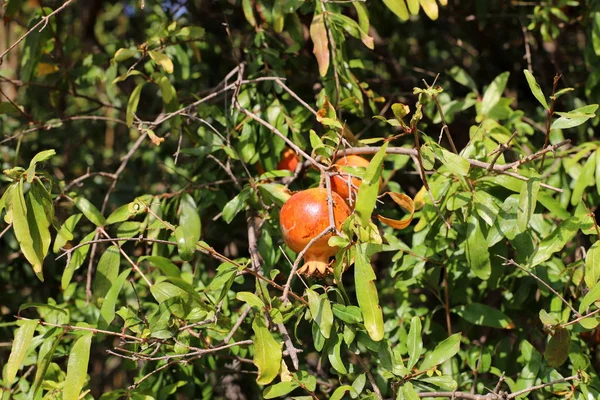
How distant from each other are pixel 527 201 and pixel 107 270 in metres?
0.77

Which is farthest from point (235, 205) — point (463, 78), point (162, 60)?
point (463, 78)

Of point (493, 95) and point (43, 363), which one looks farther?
point (493, 95)

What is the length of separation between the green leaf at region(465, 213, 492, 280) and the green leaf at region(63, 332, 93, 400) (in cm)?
68

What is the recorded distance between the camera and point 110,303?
1297 mm

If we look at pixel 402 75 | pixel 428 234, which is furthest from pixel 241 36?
pixel 428 234

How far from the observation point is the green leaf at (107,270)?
135cm

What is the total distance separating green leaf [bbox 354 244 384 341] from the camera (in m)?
1.03

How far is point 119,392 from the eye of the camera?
1322 mm

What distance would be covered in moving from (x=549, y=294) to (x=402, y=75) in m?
0.80

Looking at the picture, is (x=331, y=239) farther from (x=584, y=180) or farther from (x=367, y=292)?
(x=584, y=180)

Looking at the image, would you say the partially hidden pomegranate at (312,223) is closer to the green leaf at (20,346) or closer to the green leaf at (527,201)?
the green leaf at (527,201)

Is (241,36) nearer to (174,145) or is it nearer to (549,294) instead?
(174,145)

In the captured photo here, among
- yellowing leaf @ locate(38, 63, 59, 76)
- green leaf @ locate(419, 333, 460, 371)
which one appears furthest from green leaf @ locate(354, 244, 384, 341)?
yellowing leaf @ locate(38, 63, 59, 76)

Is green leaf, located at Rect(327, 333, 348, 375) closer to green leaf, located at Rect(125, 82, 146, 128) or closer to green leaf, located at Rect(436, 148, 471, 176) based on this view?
green leaf, located at Rect(436, 148, 471, 176)
